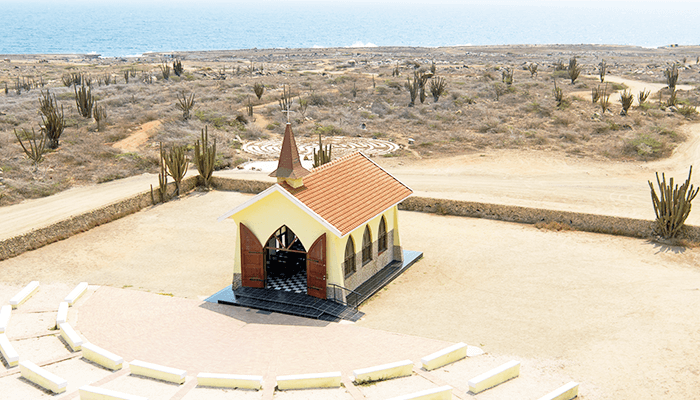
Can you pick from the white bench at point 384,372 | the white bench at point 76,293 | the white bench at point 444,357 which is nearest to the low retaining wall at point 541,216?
the white bench at point 444,357

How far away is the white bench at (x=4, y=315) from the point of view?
1295cm

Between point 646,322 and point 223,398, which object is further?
point 646,322

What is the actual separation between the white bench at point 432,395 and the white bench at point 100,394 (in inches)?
166

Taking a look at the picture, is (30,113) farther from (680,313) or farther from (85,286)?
(680,313)

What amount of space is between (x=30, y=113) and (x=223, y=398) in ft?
111

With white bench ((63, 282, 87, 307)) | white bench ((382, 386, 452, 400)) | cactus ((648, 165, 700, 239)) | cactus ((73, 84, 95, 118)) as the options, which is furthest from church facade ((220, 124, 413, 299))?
cactus ((73, 84, 95, 118))

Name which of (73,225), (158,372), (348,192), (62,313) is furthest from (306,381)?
(73,225)

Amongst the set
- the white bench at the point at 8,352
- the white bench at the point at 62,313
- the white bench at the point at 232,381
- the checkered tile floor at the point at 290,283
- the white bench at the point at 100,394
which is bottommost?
the checkered tile floor at the point at 290,283

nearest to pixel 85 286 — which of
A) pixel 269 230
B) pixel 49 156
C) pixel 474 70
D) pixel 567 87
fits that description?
pixel 269 230

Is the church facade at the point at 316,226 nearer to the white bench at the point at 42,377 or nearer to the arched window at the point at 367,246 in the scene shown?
the arched window at the point at 367,246

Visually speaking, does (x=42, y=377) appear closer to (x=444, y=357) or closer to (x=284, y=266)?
(x=444, y=357)

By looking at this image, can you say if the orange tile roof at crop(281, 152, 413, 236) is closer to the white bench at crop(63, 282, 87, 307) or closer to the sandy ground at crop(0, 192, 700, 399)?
the sandy ground at crop(0, 192, 700, 399)

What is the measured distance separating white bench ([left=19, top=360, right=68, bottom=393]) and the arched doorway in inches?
248

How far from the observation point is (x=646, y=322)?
46.2 ft
